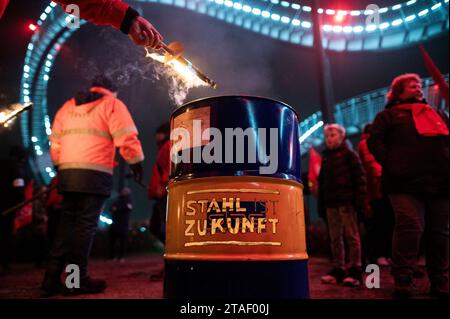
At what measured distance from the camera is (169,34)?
7863 mm

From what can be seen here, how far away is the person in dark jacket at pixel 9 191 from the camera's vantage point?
504 centimetres

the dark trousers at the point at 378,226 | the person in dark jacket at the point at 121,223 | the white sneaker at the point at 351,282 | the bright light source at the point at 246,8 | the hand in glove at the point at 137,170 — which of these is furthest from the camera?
the person in dark jacket at the point at 121,223

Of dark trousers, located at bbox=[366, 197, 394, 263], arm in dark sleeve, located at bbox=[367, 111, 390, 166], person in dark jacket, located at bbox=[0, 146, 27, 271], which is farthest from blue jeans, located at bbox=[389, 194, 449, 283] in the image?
person in dark jacket, located at bbox=[0, 146, 27, 271]

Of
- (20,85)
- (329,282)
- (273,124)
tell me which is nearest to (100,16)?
(273,124)

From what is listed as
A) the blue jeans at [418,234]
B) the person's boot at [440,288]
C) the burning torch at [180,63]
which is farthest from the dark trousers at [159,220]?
the person's boot at [440,288]

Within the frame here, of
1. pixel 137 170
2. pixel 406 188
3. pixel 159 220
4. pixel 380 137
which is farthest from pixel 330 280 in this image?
pixel 137 170

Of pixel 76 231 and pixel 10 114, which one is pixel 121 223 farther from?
pixel 10 114

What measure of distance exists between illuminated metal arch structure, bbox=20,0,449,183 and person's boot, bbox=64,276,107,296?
2.87 metres

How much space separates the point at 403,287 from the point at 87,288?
2.82 metres

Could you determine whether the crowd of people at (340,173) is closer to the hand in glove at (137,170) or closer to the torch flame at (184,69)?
the hand in glove at (137,170)

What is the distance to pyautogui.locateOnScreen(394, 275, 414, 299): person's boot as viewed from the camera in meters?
2.61

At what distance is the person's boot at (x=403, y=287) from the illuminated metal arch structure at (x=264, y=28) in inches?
108
